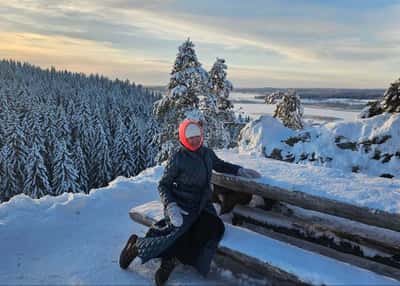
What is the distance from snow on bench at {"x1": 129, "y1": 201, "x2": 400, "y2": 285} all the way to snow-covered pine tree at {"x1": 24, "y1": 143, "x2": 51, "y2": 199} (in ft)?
120

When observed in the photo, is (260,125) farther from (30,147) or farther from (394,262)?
(30,147)

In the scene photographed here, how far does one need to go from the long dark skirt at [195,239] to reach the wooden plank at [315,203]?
23.3 inches

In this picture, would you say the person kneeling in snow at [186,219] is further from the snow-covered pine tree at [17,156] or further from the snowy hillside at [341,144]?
the snow-covered pine tree at [17,156]

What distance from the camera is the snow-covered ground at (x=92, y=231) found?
166 inches

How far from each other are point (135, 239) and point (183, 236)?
64cm

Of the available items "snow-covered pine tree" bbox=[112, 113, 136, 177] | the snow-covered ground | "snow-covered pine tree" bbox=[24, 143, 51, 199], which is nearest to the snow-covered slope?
the snow-covered ground

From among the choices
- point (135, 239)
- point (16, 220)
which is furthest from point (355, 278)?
point (16, 220)

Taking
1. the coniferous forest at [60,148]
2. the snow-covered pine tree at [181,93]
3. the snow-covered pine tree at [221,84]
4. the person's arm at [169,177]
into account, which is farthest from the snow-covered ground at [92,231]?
the coniferous forest at [60,148]

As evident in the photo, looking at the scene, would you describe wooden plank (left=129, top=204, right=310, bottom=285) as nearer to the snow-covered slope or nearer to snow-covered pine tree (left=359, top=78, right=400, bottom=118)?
the snow-covered slope

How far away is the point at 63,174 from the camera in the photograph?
38906mm

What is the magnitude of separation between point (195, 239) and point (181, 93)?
1475 cm

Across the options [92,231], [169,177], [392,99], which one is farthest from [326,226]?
[392,99]

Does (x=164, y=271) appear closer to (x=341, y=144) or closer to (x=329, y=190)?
(x=329, y=190)

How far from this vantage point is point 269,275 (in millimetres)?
3773
